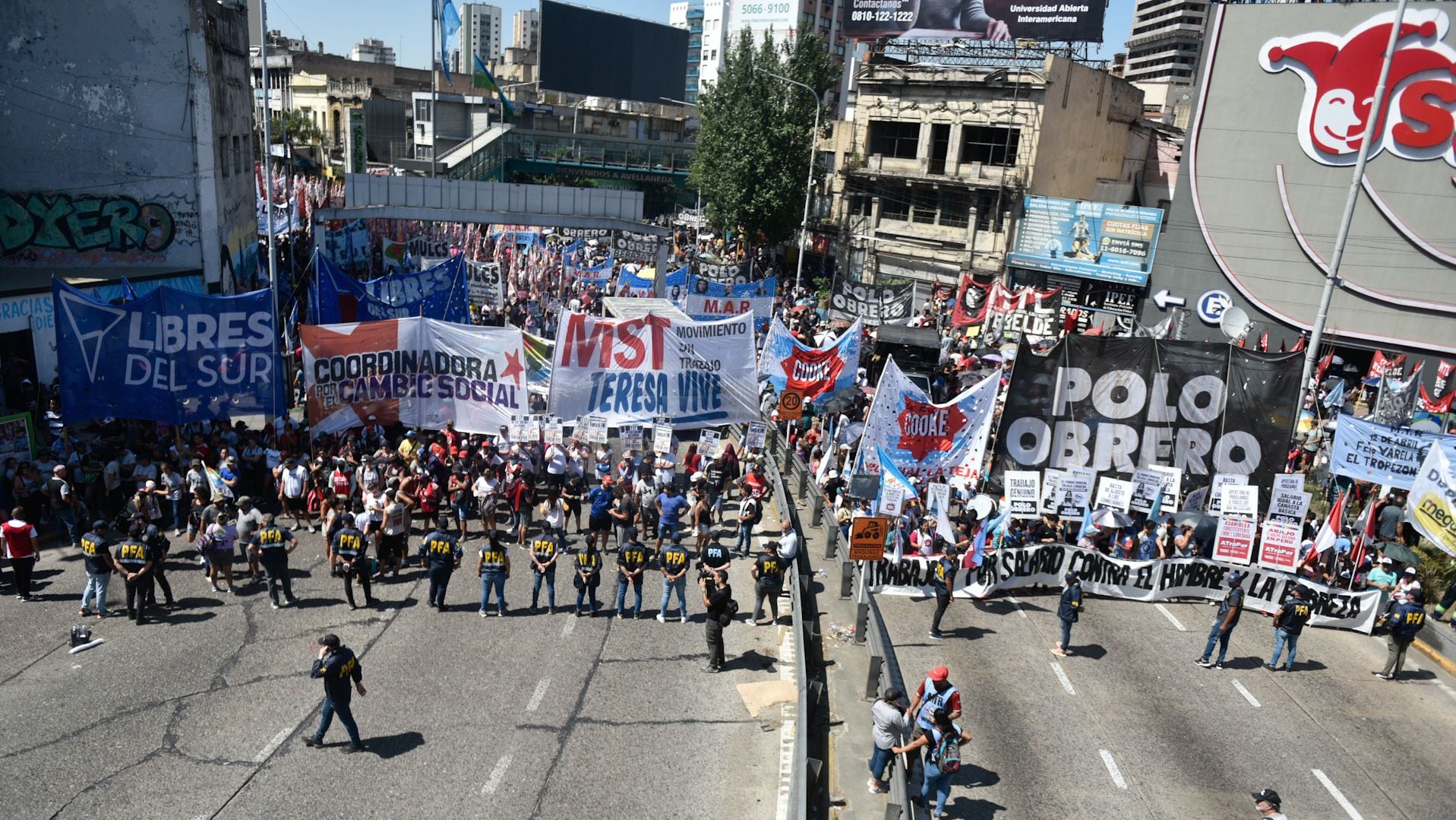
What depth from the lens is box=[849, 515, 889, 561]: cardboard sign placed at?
44.1 feet

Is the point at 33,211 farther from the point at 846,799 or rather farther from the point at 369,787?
the point at 846,799

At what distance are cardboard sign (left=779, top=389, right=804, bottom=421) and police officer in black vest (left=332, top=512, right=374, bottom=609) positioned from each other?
30.7 feet

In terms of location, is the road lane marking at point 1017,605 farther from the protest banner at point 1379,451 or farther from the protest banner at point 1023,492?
the protest banner at point 1379,451

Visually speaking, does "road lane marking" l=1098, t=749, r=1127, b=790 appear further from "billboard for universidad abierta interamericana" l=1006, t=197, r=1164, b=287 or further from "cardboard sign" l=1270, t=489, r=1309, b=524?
"billboard for universidad abierta interamericana" l=1006, t=197, r=1164, b=287

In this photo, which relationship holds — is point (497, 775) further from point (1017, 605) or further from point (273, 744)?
point (1017, 605)

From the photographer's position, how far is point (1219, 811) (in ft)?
35.1

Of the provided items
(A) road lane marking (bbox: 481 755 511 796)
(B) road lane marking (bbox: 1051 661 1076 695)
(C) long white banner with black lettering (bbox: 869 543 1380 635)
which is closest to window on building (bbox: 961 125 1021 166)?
(C) long white banner with black lettering (bbox: 869 543 1380 635)

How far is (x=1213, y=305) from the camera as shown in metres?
35.0

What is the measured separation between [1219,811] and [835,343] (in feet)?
39.9

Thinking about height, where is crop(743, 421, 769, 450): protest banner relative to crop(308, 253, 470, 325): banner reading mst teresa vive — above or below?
below

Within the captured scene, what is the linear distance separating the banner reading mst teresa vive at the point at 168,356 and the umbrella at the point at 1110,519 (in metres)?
14.8


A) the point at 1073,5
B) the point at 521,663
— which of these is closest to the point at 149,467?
the point at 521,663

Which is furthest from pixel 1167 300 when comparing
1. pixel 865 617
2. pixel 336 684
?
pixel 336 684

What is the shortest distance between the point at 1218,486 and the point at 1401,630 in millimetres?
4027
